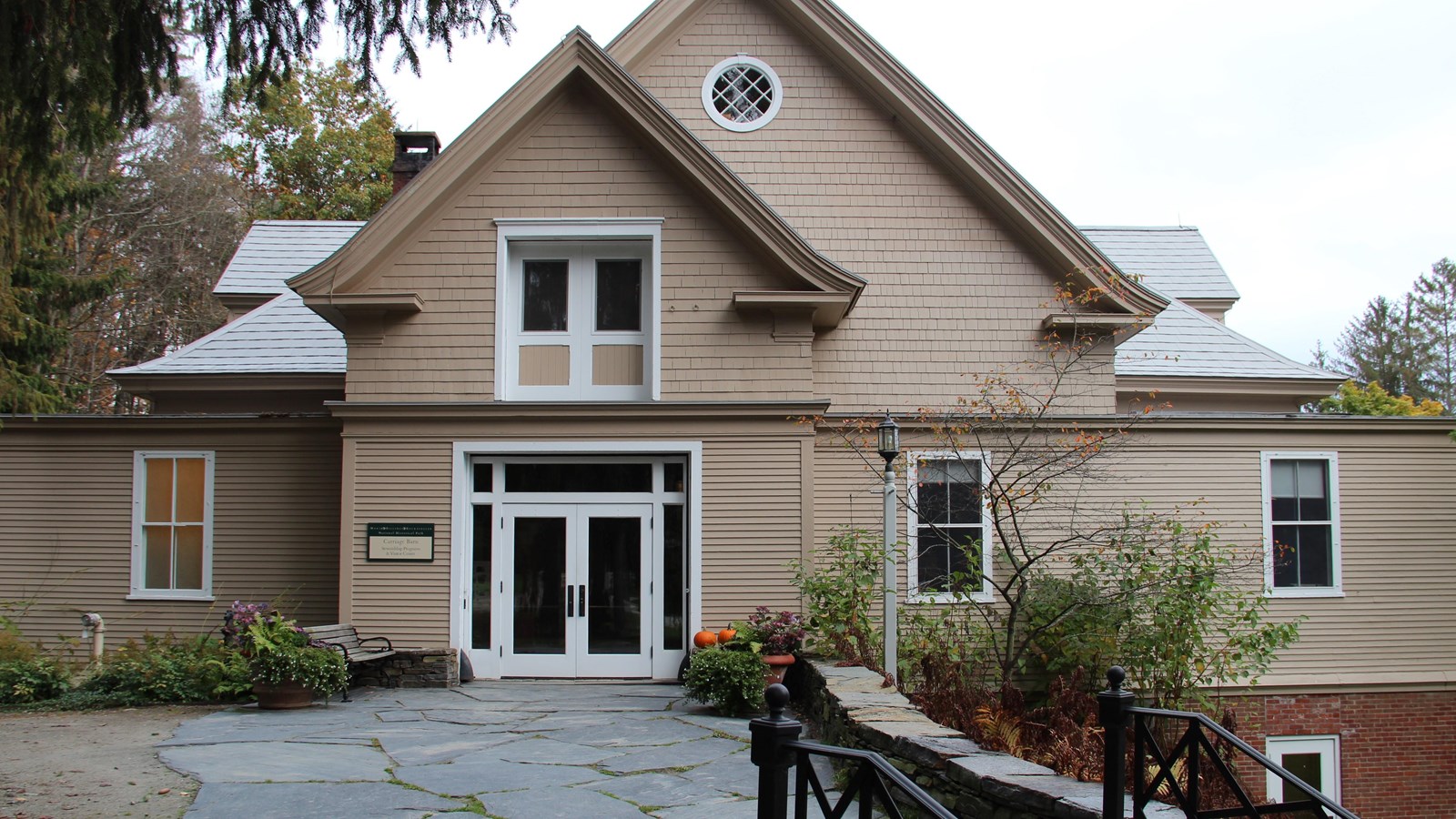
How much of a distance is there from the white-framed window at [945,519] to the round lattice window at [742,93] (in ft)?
17.3

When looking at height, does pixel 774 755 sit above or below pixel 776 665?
above

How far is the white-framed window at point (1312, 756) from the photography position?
45.5 ft

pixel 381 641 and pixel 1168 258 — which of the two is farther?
pixel 1168 258

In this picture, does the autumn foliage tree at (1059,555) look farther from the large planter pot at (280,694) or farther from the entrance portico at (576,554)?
the large planter pot at (280,694)

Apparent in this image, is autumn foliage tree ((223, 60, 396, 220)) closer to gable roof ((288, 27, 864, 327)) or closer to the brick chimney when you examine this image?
the brick chimney

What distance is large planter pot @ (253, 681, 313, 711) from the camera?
36.3 ft

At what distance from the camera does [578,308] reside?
1323 centimetres

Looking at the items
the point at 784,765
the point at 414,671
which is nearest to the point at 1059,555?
the point at 414,671

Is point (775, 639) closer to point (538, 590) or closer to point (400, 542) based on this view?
point (538, 590)

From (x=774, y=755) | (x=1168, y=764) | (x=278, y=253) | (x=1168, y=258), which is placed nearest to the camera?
(x=774, y=755)

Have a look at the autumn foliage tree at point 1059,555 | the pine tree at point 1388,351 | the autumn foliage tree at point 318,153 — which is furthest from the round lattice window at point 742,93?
the pine tree at point 1388,351

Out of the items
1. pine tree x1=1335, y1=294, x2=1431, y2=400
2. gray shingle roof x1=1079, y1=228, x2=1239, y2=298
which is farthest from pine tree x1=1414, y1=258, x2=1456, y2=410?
gray shingle roof x1=1079, y1=228, x2=1239, y2=298

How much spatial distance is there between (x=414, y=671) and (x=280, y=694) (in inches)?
63.5

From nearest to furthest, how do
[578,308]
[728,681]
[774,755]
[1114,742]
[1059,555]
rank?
[774,755]
[1114,742]
[728,681]
[578,308]
[1059,555]
